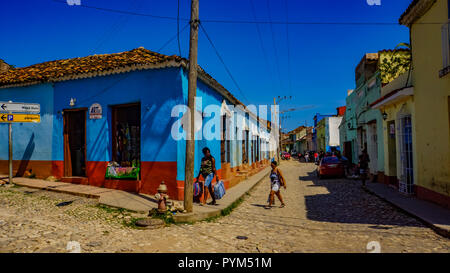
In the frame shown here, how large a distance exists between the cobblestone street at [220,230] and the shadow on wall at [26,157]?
2.61 meters

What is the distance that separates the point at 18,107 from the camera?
9391 mm

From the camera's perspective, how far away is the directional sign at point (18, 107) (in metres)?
9.08

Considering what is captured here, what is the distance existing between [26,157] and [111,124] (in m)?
4.11

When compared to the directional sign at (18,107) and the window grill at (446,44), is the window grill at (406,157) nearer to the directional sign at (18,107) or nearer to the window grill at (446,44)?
the window grill at (446,44)

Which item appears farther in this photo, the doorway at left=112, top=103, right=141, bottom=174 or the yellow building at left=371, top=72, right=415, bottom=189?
the yellow building at left=371, top=72, right=415, bottom=189

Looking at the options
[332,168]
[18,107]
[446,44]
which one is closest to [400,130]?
[446,44]

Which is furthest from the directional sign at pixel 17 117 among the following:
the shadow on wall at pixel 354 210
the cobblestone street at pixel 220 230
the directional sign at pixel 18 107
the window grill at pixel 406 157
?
the window grill at pixel 406 157

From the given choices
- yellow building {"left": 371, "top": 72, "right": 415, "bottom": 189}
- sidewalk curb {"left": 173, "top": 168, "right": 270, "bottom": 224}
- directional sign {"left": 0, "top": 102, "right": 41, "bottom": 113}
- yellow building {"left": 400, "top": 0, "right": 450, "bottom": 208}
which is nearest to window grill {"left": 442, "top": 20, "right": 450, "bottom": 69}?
yellow building {"left": 400, "top": 0, "right": 450, "bottom": 208}

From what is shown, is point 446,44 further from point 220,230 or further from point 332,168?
point 332,168

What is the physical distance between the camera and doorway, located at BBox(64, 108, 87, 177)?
10523 mm

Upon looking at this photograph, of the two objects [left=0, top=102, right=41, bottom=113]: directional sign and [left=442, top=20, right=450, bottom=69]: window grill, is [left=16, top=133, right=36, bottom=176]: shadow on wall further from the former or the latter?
[left=442, top=20, right=450, bottom=69]: window grill

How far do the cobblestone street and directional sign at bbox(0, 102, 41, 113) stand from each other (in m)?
2.50
